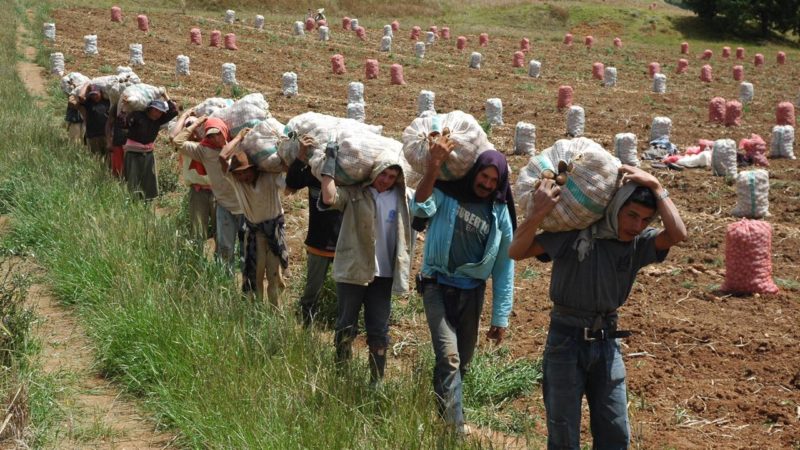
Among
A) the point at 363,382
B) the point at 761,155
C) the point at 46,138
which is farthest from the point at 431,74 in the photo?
the point at 363,382

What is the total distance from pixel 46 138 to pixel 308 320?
295 inches

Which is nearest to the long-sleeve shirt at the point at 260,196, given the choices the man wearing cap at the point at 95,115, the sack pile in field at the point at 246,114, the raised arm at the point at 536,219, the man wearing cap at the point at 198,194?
the sack pile in field at the point at 246,114

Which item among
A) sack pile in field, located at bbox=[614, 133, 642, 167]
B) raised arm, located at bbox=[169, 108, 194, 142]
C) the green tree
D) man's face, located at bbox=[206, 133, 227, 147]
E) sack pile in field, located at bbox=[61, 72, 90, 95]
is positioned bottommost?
the green tree

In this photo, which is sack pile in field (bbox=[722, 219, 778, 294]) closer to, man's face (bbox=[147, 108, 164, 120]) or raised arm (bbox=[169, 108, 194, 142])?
raised arm (bbox=[169, 108, 194, 142])

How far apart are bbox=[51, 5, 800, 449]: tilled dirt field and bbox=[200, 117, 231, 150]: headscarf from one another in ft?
6.75

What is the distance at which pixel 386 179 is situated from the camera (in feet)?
19.6

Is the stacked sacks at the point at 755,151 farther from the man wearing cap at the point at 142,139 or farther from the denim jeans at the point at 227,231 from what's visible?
the denim jeans at the point at 227,231

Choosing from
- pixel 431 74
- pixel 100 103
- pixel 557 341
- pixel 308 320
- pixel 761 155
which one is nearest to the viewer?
pixel 557 341

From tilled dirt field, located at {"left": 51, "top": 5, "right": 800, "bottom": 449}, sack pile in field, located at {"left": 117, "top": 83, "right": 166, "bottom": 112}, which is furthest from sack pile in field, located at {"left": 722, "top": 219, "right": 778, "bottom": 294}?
sack pile in field, located at {"left": 117, "top": 83, "right": 166, "bottom": 112}

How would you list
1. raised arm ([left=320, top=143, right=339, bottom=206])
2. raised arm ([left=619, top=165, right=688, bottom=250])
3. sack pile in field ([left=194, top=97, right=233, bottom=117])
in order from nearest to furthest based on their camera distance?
raised arm ([left=619, top=165, right=688, bottom=250]), raised arm ([left=320, top=143, right=339, bottom=206]), sack pile in field ([left=194, top=97, right=233, bottom=117])

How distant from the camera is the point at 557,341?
4852 millimetres

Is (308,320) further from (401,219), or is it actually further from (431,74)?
(431,74)

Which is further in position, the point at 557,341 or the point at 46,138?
the point at 46,138

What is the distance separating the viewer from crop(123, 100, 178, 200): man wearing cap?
1034 centimetres
